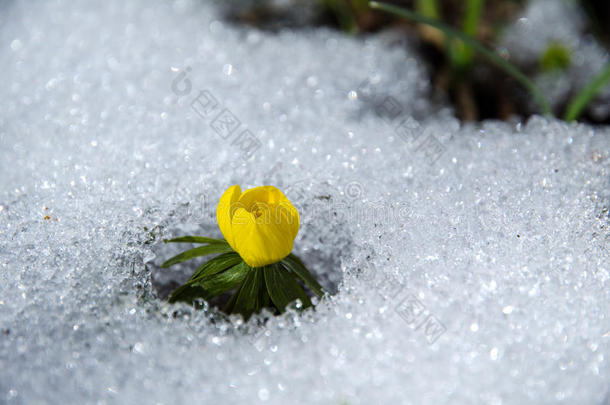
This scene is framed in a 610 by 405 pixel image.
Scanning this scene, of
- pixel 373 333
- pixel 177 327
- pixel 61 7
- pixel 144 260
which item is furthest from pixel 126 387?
pixel 61 7

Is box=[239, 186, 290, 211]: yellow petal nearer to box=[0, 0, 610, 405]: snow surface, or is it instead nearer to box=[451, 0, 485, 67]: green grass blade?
box=[0, 0, 610, 405]: snow surface

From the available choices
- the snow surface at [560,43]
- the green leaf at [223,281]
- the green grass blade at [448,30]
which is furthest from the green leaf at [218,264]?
the snow surface at [560,43]

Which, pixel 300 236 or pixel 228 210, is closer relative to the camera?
pixel 228 210

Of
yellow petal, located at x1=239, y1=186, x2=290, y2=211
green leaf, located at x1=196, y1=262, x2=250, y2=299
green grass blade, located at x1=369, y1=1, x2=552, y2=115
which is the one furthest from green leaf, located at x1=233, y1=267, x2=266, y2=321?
green grass blade, located at x1=369, y1=1, x2=552, y2=115

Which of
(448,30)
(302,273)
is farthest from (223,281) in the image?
(448,30)

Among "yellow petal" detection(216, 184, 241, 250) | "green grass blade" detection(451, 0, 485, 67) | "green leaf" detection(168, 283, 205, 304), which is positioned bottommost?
"green grass blade" detection(451, 0, 485, 67)

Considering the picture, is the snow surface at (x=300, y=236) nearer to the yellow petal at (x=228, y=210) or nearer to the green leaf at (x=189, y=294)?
the green leaf at (x=189, y=294)

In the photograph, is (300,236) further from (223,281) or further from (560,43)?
(560,43)
